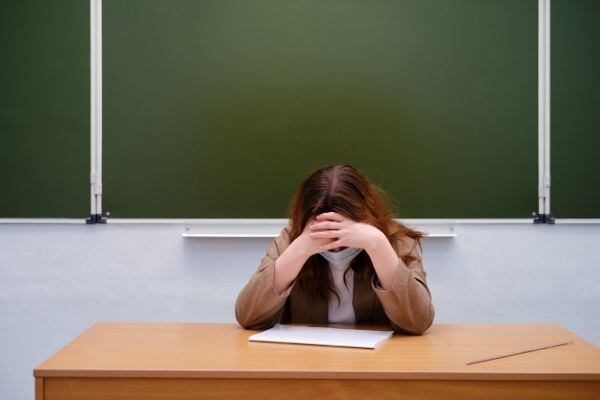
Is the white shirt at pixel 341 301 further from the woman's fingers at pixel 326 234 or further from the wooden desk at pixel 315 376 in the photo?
the wooden desk at pixel 315 376

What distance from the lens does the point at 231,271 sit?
9.30 feet

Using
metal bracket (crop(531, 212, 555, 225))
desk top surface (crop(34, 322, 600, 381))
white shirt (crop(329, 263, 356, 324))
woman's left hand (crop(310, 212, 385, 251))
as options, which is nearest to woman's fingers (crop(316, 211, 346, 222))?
woman's left hand (crop(310, 212, 385, 251))

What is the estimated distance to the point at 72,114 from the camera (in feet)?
Result: 9.21

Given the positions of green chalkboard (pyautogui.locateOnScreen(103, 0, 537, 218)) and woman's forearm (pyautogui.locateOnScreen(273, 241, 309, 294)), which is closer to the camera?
woman's forearm (pyautogui.locateOnScreen(273, 241, 309, 294))

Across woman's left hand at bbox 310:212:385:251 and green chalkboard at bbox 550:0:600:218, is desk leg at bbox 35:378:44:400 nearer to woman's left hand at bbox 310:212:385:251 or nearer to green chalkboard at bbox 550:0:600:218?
woman's left hand at bbox 310:212:385:251

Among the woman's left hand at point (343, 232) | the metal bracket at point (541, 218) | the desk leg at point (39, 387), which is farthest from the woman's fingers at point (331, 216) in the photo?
the metal bracket at point (541, 218)

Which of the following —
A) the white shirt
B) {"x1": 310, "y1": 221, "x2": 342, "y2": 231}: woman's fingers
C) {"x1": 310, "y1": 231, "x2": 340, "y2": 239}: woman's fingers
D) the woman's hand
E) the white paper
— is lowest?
the white paper

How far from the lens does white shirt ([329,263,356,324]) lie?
1788 mm

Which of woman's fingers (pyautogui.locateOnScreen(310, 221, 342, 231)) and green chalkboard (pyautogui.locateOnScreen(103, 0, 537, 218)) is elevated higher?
green chalkboard (pyautogui.locateOnScreen(103, 0, 537, 218))

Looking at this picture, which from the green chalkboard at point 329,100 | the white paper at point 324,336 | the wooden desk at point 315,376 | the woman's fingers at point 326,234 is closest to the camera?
the wooden desk at point 315,376

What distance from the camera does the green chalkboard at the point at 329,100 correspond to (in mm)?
2793

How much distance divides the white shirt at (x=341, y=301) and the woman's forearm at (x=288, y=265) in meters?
0.18

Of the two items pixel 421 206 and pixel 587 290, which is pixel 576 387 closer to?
pixel 421 206

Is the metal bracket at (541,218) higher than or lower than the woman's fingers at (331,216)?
lower
